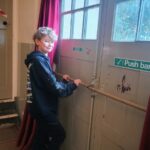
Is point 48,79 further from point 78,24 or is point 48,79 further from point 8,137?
point 8,137

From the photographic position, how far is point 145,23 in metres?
1.17

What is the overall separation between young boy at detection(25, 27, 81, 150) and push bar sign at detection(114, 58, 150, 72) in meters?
0.45

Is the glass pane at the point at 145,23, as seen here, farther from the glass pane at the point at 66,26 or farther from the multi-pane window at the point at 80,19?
the glass pane at the point at 66,26

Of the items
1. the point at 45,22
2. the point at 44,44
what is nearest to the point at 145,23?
the point at 44,44

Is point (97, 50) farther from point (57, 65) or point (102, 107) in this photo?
point (57, 65)

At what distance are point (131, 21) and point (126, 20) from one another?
52 millimetres

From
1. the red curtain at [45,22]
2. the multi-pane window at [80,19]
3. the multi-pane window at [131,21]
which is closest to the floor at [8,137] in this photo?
the red curtain at [45,22]

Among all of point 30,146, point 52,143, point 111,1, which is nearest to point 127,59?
point 111,1

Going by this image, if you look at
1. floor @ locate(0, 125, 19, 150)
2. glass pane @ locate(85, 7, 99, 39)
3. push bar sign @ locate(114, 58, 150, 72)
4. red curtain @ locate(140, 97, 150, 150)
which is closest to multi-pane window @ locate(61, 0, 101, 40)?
glass pane @ locate(85, 7, 99, 39)

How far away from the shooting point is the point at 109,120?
1489 millimetres

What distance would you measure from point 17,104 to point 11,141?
0.65 meters

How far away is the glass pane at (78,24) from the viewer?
1.87m

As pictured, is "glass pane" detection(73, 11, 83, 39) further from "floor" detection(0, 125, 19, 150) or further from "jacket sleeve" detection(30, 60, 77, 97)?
"floor" detection(0, 125, 19, 150)

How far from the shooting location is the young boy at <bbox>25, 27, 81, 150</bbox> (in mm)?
1693
